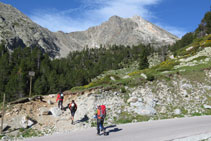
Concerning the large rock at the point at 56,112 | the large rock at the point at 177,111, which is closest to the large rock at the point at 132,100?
the large rock at the point at 177,111

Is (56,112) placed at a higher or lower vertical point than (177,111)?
higher

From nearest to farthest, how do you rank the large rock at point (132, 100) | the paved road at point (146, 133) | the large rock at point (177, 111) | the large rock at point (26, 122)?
the paved road at point (146, 133) → the large rock at point (26, 122) → the large rock at point (177, 111) → the large rock at point (132, 100)

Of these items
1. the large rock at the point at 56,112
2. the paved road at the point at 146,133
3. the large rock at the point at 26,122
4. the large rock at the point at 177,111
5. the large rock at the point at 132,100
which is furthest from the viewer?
the large rock at the point at 132,100

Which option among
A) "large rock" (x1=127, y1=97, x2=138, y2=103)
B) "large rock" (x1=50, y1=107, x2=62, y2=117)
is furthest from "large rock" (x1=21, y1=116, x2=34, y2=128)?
"large rock" (x1=127, y1=97, x2=138, y2=103)

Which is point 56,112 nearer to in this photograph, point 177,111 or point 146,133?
point 146,133

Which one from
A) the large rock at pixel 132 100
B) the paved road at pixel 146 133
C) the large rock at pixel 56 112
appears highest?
the large rock at pixel 132 100

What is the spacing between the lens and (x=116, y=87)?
23.0 metres

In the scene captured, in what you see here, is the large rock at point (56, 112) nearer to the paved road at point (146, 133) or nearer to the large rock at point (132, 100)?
the paved road at point (146, 133)

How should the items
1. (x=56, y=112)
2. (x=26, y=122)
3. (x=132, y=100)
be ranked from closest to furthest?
(x=26, y=122)
(x=56, y=112)
(x=132, y=100)

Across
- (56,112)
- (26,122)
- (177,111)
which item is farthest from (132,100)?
(26,122)

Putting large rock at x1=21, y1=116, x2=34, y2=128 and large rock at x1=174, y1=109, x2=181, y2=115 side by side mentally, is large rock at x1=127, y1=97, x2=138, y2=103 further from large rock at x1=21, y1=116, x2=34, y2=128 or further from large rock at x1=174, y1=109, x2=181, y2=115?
large rock at x1=21, y1=116, x2=34, y2=128

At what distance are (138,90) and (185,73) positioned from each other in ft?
29.8

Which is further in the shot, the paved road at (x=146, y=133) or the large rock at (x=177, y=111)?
the large rock at (x=177, y=111)

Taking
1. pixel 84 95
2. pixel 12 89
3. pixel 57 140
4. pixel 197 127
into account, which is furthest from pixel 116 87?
pixel 12 89
